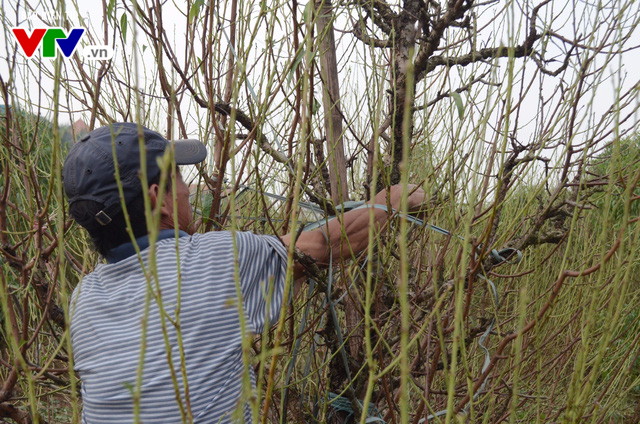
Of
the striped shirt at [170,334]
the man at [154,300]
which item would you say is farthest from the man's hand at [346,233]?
the striped shirt at [170,334]

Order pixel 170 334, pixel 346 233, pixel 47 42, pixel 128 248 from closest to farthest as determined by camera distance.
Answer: pixel 170 334
pixel 128 248
pixel 346 233
pixel 47 42

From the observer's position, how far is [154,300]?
1.31 metres

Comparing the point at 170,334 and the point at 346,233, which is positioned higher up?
the point at 346,233

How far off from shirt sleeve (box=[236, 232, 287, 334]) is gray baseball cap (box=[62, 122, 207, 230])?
34 centimetres

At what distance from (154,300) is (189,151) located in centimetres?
59

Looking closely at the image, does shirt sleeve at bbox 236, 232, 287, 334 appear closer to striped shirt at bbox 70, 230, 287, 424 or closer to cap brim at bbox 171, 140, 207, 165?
striped shirt at bbox 70, 230, 287, 424

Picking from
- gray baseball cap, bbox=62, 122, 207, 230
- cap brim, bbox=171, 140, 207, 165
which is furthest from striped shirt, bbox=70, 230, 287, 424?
cap brim, bbox=171, 140, 207, 165

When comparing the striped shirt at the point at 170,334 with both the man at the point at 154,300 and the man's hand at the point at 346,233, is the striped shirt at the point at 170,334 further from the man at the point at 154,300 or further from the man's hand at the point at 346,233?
the man's hand at the point at 346,233

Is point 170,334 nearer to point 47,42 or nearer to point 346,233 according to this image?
point 346,233

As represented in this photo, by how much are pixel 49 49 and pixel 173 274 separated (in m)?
1.35

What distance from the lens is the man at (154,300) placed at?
1.31 meters

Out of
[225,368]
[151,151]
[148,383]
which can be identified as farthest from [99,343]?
[151,151]

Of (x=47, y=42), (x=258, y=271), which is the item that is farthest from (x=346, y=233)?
(x=47, y=42)

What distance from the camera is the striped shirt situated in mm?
1306
